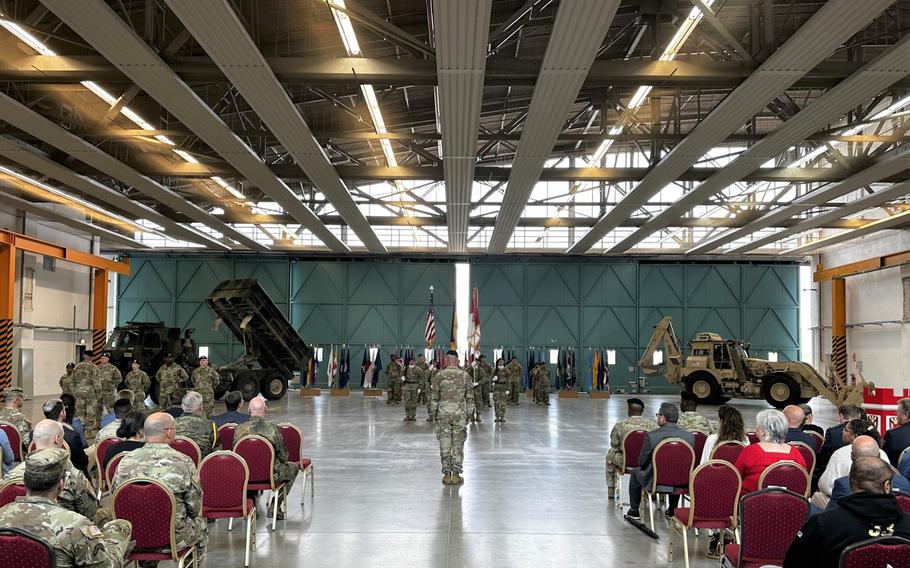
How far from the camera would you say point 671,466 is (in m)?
6.45

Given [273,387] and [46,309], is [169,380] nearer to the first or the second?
[273,387]

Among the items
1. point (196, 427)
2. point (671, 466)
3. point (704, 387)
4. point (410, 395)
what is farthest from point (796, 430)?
point (704, 387)

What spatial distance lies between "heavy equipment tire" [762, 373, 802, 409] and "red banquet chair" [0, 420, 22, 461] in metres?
20.1

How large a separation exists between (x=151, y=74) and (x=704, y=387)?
19.0 meters

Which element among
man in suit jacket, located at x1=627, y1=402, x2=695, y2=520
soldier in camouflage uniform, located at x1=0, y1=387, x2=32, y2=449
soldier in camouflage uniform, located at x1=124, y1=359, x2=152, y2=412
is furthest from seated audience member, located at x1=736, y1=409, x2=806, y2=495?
soldier in camouflage uniform, located at x1=124, y1=359, x2=152, y2=412

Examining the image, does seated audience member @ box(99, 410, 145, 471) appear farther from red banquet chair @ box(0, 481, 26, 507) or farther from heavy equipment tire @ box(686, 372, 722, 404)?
heavy equipment tire @ box(686, 372, 722, 404)

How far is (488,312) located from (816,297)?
1309 centimetres

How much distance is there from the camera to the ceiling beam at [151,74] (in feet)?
26.1

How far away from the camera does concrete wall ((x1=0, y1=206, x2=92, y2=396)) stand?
21.9m

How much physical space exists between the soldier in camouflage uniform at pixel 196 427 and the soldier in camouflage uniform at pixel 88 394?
287 inches

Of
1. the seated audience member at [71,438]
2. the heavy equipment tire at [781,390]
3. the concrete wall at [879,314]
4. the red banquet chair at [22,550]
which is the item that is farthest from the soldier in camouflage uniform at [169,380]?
the concrete wall at [879,314]

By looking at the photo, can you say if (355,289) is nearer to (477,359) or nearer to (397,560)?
(477,359)

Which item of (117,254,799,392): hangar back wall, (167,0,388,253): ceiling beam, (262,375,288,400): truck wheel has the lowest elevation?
(262,375,288,400): truck wheel

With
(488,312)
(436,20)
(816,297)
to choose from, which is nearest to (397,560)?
(436,20)
